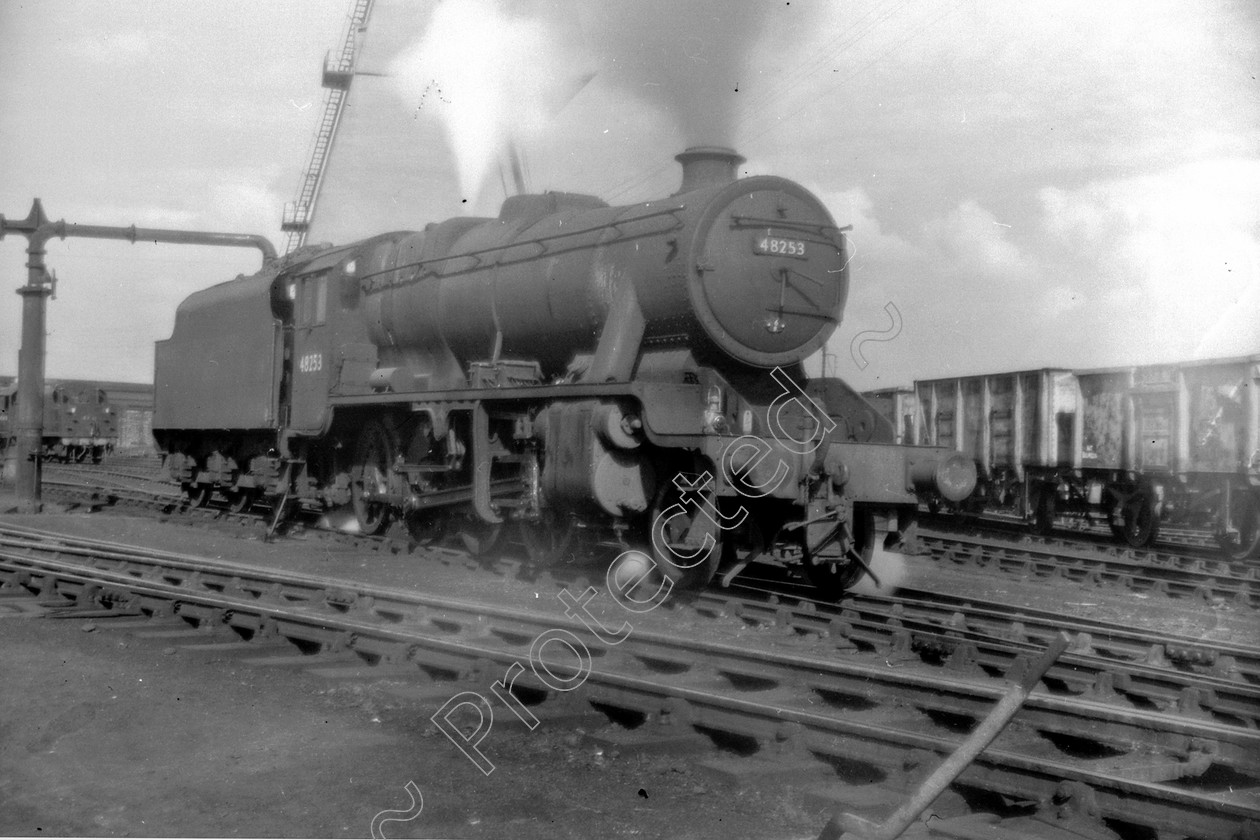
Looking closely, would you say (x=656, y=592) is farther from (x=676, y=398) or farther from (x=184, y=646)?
(x=184, y=646)

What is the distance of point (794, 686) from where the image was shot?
5828 millimetres

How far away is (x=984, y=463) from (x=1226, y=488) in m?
4.71

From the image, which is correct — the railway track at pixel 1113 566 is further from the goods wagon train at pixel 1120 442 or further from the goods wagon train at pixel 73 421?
the goods wagon train at pixel 73 421

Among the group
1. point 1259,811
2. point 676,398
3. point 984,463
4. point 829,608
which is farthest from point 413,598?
point 984,463

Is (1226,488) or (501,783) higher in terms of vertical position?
(1226,488)

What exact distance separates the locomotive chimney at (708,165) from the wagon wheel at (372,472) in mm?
4606

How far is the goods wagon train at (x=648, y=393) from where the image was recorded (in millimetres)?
8680

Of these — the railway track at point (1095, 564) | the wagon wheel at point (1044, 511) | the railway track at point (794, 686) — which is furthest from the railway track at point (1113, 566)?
the railway track at point (794, 686)

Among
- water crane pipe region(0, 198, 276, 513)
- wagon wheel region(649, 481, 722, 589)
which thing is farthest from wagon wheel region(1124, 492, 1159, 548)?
water crane pipe region(0, 198, 276, 513)

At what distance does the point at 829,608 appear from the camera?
8.93 metres

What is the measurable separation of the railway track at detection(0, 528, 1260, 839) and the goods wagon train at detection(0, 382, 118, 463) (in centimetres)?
3415

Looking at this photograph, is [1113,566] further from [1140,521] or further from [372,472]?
[372,472]

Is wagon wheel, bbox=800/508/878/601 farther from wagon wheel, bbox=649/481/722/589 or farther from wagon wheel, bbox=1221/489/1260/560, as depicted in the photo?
wagon wheel, bbox=1221/489/1260/560

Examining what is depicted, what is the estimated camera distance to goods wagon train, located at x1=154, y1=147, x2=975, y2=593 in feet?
28.5
